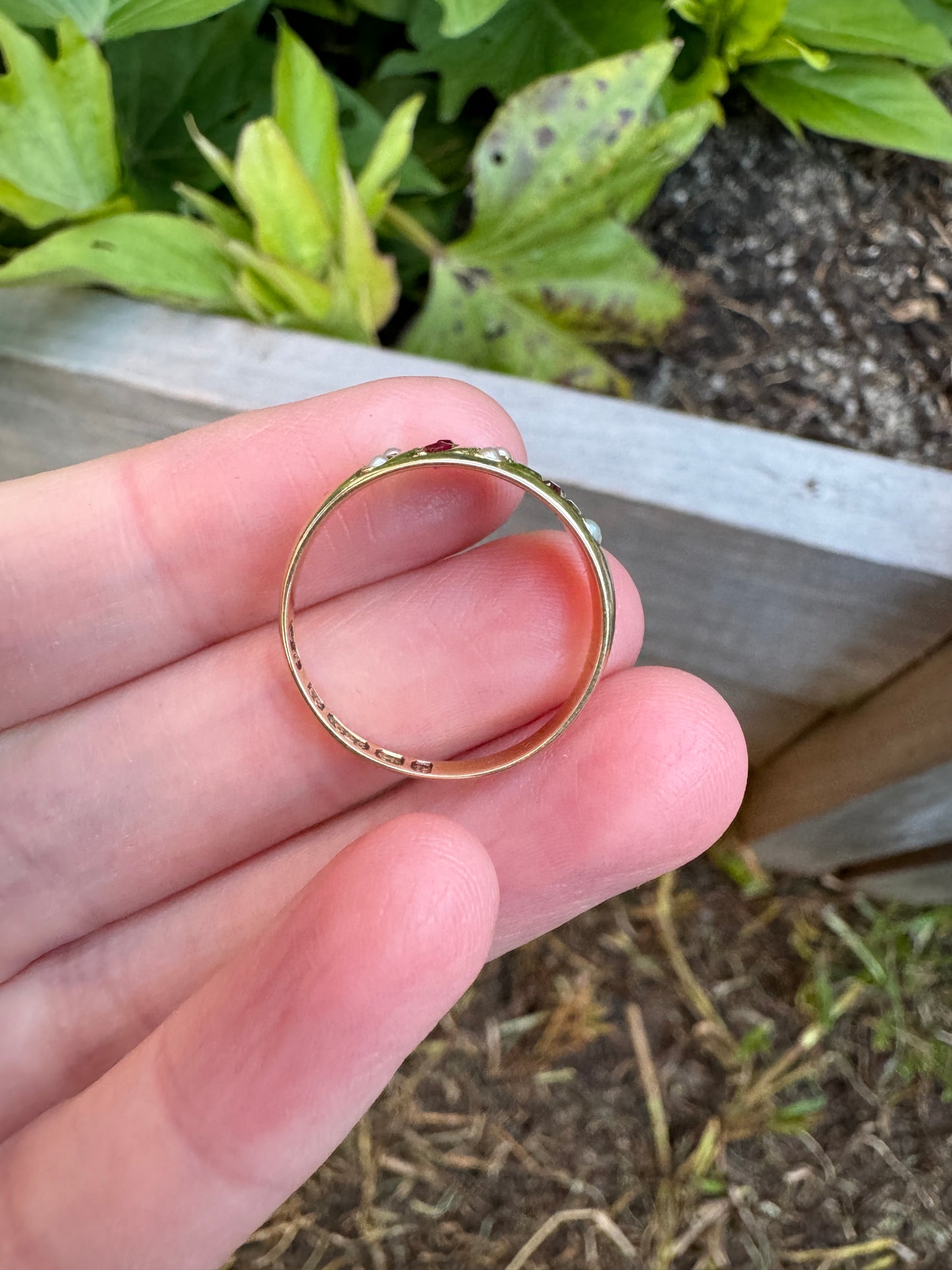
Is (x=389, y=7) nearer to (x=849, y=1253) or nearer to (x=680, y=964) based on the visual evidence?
(x=680, y=964)

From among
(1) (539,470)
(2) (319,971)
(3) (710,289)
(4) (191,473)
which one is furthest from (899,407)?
(2) (319,971)

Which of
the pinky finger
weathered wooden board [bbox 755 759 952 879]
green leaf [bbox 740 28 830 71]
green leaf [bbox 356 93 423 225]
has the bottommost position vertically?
weathered wooden board [bbox 755 759 952 879]

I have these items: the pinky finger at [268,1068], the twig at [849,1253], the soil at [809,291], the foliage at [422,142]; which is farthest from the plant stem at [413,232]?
the twig at [849,1253]

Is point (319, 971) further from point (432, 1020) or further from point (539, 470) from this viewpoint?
point (539, 470)

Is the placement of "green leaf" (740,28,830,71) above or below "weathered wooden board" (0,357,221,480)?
above

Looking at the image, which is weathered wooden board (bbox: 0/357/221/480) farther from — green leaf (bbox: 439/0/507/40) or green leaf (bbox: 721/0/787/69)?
green leaf (bbox: 721/0/787/69)

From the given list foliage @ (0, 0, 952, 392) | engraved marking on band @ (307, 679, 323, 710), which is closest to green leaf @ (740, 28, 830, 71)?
foliage @ (0, 0, 952, 392)

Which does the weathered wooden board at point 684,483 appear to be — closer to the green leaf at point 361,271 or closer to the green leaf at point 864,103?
→ the green leaf at point 361,271
